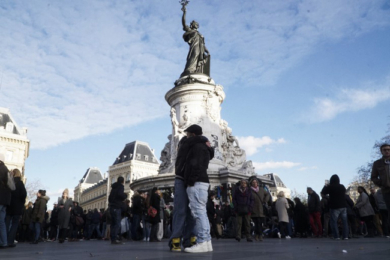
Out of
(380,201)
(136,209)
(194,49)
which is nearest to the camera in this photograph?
(380,201)

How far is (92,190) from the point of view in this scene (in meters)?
85.8

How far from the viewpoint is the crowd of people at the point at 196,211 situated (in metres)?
6.03

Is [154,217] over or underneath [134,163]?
underneath

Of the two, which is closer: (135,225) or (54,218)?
(135,225)

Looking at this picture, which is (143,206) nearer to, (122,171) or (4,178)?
(4,178)

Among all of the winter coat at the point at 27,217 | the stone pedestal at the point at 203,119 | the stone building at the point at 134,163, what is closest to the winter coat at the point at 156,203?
the winter coat at the point at 27,217

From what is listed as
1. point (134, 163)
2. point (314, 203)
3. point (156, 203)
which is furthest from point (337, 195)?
point (134, 163)

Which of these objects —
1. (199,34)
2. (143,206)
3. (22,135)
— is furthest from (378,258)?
(22,135)

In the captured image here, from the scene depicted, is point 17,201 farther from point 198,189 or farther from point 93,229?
point 93,229

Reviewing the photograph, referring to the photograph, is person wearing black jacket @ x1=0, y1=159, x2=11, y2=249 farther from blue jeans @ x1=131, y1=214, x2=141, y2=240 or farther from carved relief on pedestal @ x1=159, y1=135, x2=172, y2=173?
carved relief on pedestal @ x1=159, y1=135, x2=172, y2=173

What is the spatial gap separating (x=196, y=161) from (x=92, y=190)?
84489 mm

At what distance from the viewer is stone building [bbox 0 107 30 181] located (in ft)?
171

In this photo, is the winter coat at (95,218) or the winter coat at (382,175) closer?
the winter coat at (382,175)

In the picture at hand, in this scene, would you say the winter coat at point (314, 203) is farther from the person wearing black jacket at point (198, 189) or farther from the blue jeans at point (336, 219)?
the person wearing black jacket at point (198, 189)
